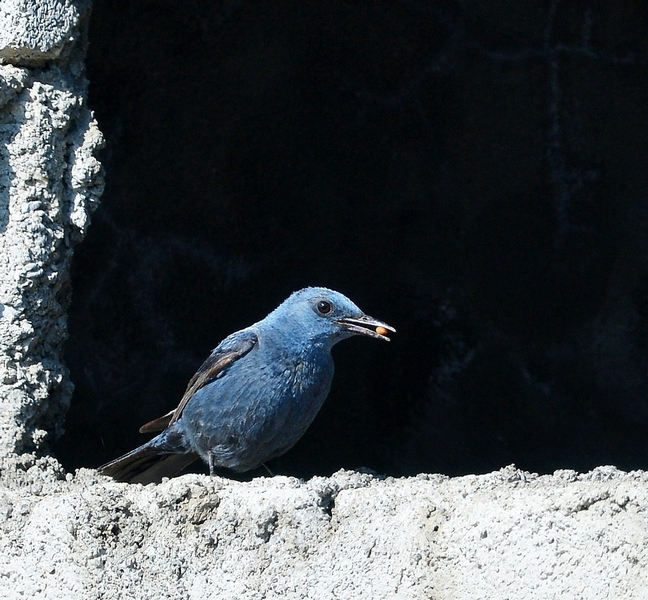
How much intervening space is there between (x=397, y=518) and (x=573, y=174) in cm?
337

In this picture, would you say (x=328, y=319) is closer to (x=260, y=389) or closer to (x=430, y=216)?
(x=260, y=389)

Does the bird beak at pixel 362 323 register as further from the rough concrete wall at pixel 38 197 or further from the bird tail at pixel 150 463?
the rough concrete wall at pixel 38 197

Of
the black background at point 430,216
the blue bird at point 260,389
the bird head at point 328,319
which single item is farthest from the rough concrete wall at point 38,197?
the black background at point 430,216

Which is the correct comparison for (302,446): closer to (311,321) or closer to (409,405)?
(409,405)

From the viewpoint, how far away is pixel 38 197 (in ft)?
14.7

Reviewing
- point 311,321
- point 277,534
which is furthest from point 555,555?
point 311,321

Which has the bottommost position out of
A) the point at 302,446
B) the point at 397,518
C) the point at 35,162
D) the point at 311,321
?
the point at 302,446

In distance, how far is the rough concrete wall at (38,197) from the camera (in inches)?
173

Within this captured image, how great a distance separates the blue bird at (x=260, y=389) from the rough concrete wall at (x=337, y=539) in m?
0.95

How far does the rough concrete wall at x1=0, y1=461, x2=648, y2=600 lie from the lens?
328 centimetres

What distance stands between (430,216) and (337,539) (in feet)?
10.5

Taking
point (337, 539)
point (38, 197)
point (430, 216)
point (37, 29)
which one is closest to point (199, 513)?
point (337, 539)

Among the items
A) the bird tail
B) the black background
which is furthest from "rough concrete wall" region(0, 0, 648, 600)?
the black background

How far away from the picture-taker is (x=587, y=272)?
6.48 meters
